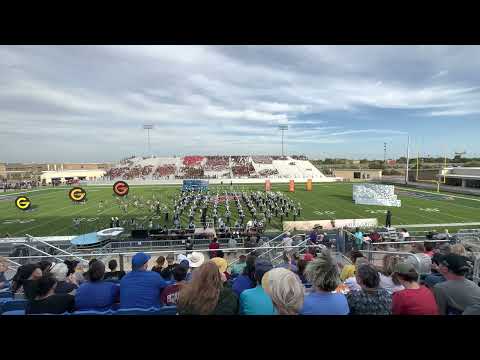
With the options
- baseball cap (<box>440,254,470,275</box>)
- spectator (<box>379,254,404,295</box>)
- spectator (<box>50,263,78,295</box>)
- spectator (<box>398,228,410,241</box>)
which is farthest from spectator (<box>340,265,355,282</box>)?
spectator (<box>398,228,410,241</box>)

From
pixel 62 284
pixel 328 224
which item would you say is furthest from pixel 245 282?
pixel 328 224

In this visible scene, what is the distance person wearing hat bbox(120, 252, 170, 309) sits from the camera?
9.46 feet

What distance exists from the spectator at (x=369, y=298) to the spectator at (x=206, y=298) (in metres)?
0.99

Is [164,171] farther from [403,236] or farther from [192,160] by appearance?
[403,236]

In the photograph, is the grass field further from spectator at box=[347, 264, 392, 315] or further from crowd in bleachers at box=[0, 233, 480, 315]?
spectator at box=[347, 264, 392, 315]

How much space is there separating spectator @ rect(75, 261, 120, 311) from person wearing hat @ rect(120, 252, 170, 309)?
0.49 ft

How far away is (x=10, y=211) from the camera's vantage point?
2338 centimetres

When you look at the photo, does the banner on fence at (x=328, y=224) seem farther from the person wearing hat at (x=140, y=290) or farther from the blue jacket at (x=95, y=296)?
the blue jacket at (x=95, y=296)

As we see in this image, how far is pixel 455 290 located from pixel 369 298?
806 millimetres

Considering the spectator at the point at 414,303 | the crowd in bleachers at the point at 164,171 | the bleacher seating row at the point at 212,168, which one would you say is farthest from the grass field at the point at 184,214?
the crowd in bleachers at the point at 164,171

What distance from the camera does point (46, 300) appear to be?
2.55 metres
